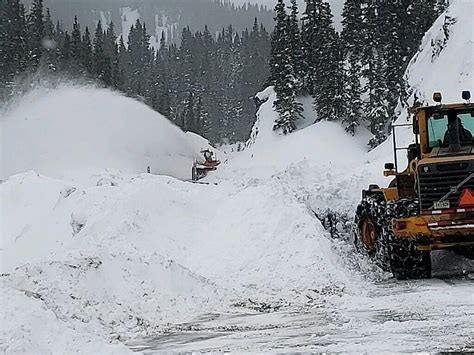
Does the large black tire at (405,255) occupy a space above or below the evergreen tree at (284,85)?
below

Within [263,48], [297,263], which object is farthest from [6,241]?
[263,48]

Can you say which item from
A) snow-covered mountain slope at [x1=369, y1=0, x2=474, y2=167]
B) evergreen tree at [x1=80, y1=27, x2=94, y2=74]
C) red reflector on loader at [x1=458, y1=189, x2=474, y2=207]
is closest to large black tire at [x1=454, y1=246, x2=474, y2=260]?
red reflector on loader at [x1=458, y1=189, x2=474, y2=207]

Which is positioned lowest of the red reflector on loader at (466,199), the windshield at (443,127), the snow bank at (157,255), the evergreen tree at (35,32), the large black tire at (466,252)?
the large black tire at (466,252)

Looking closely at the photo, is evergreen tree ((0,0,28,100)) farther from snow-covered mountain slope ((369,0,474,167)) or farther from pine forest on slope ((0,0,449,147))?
snow-covered mountain slope ((369,0,474,167))

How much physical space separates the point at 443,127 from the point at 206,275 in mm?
4594

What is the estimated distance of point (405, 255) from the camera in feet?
37.7

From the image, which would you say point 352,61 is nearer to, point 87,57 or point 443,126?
point 87,57

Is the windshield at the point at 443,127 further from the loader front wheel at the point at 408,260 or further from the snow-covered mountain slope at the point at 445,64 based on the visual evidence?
the snow-covered mountain slope at the point at 445,64

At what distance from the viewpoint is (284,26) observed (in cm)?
6159

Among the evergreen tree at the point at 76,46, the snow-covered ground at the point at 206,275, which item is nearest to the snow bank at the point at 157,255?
the snow-covered ground at the point at 206,275

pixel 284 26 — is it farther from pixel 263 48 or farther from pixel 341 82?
pixel 263 48

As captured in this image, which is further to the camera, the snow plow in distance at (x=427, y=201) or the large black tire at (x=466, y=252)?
the large black tire at (x=466, y=252)

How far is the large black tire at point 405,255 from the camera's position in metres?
11.4

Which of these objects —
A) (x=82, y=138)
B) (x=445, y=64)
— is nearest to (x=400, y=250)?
(x=445, y=64)
